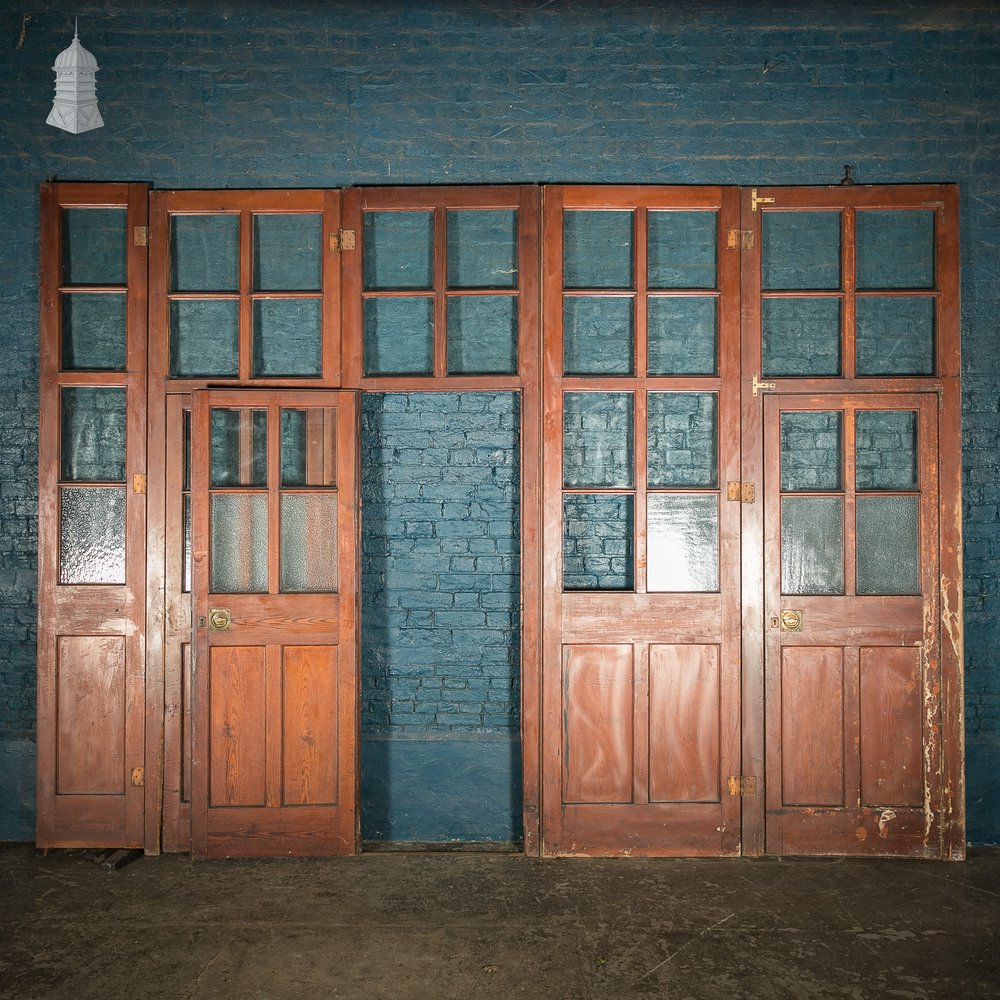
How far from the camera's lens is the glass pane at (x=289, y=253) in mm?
3836

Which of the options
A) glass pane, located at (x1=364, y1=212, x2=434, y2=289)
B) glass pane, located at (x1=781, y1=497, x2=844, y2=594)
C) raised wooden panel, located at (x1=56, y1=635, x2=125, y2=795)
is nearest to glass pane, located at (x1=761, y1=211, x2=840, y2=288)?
glass pane, located at (x1=781, y1=497, x2=844, y2=594)

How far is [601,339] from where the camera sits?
386 cm

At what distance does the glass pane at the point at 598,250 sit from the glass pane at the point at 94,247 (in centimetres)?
195

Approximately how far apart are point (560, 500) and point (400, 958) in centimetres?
182

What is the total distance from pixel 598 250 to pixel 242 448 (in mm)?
1744

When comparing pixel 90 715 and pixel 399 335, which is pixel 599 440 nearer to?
pixel 399 335

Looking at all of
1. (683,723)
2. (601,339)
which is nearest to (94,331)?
(601,339)

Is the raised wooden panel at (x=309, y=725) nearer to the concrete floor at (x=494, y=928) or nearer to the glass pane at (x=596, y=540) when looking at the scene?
the concrete floor at (x=494, y=928)

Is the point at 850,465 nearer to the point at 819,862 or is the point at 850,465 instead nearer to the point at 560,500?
the point at 560,500

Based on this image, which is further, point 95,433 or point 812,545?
point 95,433

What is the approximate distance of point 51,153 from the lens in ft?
12.7

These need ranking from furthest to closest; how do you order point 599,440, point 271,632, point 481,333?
1. point 599,440
2. point 481,333
3. point 271,632

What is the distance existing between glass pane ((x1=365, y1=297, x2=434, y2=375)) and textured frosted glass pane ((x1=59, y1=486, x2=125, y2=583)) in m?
1.26

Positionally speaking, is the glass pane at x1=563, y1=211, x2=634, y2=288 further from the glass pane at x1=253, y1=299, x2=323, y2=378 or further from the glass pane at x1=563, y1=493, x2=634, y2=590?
the glass pane at x1=253, y1=299, x2=323, y2=378
